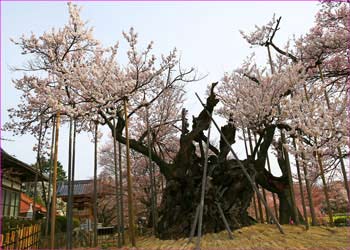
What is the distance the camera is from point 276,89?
10.2 m

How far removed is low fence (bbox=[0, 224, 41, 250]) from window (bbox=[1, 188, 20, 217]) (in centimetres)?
552

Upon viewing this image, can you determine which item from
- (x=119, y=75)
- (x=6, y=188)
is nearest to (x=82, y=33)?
(x=119, y=75)

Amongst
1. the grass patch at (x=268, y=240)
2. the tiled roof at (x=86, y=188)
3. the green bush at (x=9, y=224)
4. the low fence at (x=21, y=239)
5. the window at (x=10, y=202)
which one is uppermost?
the tiled roof at (x=86, y=188)

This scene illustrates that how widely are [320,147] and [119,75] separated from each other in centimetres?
734

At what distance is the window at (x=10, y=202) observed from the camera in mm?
13391

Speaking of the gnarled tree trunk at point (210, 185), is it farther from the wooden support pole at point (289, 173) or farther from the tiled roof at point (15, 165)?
the tiled roof at point (15, 165)

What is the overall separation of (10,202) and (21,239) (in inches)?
318

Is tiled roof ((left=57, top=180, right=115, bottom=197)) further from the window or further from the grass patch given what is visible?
the grass patch

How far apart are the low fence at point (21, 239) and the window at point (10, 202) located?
5.52 meters

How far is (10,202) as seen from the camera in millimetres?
14094

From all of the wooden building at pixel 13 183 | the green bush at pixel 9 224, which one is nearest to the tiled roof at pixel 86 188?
the wooden building at pixel 13 183

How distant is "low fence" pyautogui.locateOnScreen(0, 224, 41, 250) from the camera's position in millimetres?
6430

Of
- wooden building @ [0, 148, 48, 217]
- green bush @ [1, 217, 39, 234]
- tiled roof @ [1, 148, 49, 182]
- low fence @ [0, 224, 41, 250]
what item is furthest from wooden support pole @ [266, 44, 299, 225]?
wooden building @ [0, 148, 48, 217]

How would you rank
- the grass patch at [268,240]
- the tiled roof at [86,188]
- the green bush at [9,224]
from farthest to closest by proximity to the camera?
the tiled roof at [86,188] → the green bush at [9,224] → the grass patch at [268,240]
